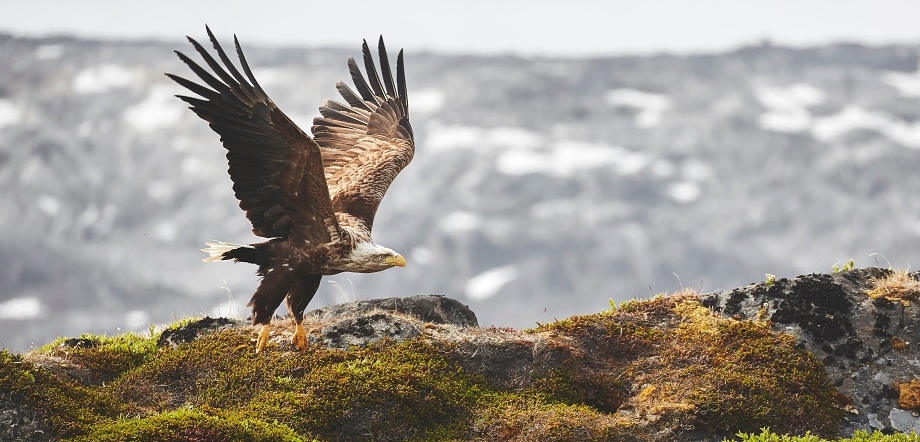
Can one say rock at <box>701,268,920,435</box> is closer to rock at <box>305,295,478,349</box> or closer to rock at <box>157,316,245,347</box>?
rock at <box>305,295,478,349</box>

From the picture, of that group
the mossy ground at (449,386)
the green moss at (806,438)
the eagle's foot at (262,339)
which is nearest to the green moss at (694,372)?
the mossy ground at (449,386)

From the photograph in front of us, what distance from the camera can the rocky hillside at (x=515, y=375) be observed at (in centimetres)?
848

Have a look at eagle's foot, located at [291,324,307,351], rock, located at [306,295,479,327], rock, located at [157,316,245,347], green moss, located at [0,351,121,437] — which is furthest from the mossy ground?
rock, located at [306,295,479,327]

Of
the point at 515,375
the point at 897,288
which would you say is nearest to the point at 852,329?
the point at 897,288

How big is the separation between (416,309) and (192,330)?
8.82 feet

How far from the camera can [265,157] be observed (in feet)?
32.7

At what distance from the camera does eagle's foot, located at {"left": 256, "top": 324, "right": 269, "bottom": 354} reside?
9.84 meters

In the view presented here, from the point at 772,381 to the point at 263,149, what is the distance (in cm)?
589

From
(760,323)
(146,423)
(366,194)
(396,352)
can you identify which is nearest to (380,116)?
(366,194)

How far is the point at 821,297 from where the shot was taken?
1080cm

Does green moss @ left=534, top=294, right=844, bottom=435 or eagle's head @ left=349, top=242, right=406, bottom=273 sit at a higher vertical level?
eagle's head @ left=349, top=242, right=406, bottom=273

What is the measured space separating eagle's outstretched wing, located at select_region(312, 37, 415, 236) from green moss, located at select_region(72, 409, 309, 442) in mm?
4383

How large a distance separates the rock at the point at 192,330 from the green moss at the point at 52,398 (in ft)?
6.19

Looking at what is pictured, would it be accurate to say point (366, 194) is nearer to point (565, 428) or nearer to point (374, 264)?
point (374, 264)
